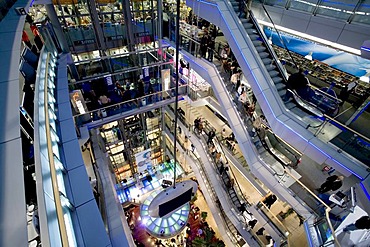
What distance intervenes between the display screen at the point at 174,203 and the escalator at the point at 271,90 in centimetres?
356

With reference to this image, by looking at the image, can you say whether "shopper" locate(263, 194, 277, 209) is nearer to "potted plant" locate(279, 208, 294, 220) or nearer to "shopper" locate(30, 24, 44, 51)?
"potted plant" locate(279, 208, 294, 220)

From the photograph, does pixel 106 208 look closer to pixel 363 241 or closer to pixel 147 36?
pixel 363 241

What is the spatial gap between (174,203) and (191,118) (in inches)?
355

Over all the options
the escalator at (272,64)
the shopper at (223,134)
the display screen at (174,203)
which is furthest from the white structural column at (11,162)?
the shopper at (223,134)

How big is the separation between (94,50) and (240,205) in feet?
36.0

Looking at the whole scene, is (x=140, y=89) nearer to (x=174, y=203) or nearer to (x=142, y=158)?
(x=142, y=158)

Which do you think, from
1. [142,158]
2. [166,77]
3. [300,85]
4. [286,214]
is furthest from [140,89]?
[286,214]

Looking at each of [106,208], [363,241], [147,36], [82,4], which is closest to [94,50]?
[82,4]

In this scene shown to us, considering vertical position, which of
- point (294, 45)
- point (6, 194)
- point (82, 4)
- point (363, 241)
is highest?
point (82, 4)

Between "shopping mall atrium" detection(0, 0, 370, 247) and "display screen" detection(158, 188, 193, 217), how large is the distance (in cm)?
5

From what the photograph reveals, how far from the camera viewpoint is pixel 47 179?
201 cm

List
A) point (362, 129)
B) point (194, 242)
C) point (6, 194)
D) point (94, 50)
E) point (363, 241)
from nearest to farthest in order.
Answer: point (6, 194), point (363, 241), point (362, 129), point (94, 50), point (194, 242)

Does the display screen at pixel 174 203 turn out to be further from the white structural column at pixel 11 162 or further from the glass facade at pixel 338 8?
the glass facade at pixel 338 8

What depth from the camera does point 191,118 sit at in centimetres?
1414
